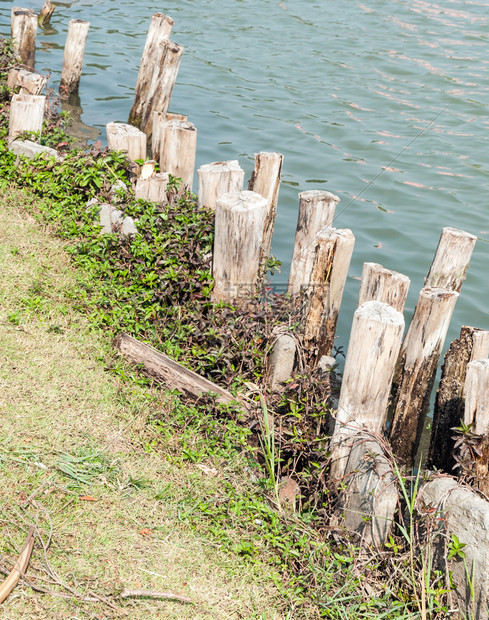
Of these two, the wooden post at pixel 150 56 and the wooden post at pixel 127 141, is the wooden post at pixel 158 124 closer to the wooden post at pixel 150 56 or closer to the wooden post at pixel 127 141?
the wooden post at pixel 127 141

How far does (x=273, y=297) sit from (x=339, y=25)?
486 inches

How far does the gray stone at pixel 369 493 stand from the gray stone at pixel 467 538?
0.78ft

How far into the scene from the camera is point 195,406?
455 centimetres

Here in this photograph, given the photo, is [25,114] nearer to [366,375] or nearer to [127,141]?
[127,141]

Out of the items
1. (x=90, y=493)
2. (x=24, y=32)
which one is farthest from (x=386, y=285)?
(x=24, y=32)

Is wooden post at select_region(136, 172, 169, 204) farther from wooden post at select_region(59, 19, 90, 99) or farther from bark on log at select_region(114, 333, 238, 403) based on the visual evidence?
wooden post at select_region(59, 19, 90, 99)

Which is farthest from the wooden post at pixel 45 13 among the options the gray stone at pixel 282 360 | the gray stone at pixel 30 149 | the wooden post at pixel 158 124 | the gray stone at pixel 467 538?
the gray stone at pixel 467 538

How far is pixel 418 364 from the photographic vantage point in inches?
179

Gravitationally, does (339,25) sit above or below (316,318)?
above

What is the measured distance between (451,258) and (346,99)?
319 inches

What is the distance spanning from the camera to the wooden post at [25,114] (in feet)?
22.7

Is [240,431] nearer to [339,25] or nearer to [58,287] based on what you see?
[58,287]

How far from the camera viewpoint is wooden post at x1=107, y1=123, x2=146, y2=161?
6.43 meters

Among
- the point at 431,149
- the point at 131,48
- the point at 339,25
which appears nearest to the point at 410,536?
the point at 431,149
